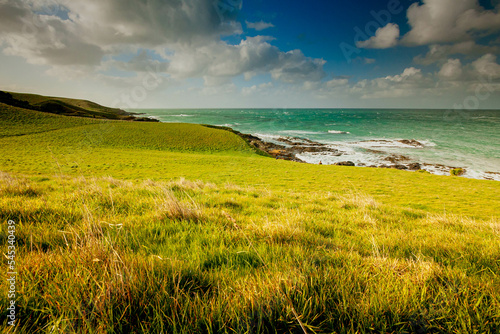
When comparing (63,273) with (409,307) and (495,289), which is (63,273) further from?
(495,289)

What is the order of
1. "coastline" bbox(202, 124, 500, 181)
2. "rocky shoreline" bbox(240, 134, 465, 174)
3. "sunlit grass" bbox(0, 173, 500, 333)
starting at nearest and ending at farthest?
"sunlit grass" bbox(0, 173, 500, 333) < "coastline" bbox(202, 124, 500, 181) < "rocky shoreline" bbox(240, 134, 465, 174)

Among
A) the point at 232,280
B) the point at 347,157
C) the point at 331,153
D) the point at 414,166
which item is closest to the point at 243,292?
the point at 232,280

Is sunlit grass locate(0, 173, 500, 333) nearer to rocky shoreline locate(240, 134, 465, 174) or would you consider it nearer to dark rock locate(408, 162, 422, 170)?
rocky shoreline locate(240, 134, 465, 174)

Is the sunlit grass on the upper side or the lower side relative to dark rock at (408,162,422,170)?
upper

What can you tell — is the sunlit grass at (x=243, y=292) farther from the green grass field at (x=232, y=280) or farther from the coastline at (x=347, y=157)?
the coastline at (x=347, y=157)

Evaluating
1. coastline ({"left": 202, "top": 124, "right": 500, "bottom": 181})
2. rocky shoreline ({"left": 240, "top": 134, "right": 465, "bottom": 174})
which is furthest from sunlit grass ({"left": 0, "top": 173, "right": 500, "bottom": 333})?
rocky shoreline ({"left": 240, "top": 134, "right": 465, "bottom": 174})

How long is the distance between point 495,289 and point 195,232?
99.3 inches

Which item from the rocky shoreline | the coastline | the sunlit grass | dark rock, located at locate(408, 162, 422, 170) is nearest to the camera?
the sunlit grass

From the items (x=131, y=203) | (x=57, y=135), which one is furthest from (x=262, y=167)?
(x=57, y=135)

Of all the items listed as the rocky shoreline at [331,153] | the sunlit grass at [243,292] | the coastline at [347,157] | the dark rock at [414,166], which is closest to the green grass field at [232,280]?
the sunlit grass at [243,292]

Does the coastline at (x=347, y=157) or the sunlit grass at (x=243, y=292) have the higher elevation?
the sunlit grass at (x=243, y=292)

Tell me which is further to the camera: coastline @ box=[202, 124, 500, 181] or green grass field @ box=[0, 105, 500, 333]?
coastline @ box=[202, 124, 500, 181]

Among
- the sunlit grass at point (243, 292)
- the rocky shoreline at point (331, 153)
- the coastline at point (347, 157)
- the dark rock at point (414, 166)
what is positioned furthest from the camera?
the rocky shoreline at point (331, 153)

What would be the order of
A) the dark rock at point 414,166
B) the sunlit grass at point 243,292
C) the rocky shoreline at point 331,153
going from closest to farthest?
the sunlit grass at point 243,292 → the dark rock at point 414,166 → the rocky shoreline at point 331,153
